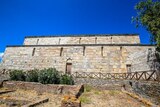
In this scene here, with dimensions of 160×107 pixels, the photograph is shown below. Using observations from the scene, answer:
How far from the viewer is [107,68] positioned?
60.4ft

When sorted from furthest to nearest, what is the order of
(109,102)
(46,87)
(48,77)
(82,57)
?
(82,57), (48,77), (46,87), (109,102)

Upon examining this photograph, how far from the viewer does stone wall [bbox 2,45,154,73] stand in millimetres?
18422

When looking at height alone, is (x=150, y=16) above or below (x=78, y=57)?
above

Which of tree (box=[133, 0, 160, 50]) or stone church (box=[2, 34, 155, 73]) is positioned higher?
tree (box=[133, 0, 160, 50])

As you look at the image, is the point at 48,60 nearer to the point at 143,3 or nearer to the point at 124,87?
the point at 124,87

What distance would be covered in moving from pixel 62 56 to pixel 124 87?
10.7 m

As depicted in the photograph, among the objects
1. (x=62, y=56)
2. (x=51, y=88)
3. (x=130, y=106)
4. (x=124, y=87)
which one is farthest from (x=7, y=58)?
(x=130, y=106)

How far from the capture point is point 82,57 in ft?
64.5

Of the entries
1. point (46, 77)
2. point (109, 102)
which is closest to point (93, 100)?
point (109, 102)

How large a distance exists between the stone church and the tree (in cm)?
237

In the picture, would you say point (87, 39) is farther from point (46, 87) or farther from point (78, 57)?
point (46, 87)

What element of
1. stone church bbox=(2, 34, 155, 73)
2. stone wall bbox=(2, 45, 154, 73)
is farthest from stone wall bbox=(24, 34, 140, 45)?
stone wall bbox=(2, 45, 154, 73)

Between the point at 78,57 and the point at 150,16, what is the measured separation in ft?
34.2

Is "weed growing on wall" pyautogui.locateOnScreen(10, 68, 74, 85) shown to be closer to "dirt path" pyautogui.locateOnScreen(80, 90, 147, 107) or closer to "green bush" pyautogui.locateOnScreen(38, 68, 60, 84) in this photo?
"green bush" pyautogui.locateOnScreen(38, 68, 60, 84)
